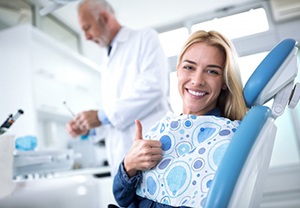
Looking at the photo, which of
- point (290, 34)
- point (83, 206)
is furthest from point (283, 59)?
point (83, 206)

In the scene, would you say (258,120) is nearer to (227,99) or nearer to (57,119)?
(227,99)

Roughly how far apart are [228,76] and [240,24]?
285 mm

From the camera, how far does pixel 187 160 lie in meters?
0.73

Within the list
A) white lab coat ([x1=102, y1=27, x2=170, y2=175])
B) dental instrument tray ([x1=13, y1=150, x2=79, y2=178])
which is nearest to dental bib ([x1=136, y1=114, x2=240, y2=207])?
white lab coat ([x1=102, y1=27, x2=170, y2=175])

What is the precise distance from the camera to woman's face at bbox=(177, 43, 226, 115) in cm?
82

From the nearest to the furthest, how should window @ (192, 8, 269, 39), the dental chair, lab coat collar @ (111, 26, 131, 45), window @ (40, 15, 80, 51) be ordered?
the dental chair
window @ (192, 8, 269, 39)
lab coat collar @ (111, 26, 131, 45)
window @ (40, 15, 80, 51)

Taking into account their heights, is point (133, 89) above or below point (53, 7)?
below

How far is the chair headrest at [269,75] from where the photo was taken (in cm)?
64

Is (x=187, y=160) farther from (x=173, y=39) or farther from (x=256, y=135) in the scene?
(x=173, y=39)

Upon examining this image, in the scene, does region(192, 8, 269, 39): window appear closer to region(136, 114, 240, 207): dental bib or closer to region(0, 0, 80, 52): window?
region(136, 114, 240, 207): dental bib

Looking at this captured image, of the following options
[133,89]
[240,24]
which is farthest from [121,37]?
[240,24]

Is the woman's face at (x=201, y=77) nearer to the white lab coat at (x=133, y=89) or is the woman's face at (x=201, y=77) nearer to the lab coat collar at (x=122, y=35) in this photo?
the white lab coat at (x=133, y=89)

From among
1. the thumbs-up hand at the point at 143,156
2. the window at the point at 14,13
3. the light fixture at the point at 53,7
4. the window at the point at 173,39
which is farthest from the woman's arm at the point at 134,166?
the window at the point at 14,13

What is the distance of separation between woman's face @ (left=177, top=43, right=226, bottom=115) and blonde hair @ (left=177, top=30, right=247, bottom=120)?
14mm
